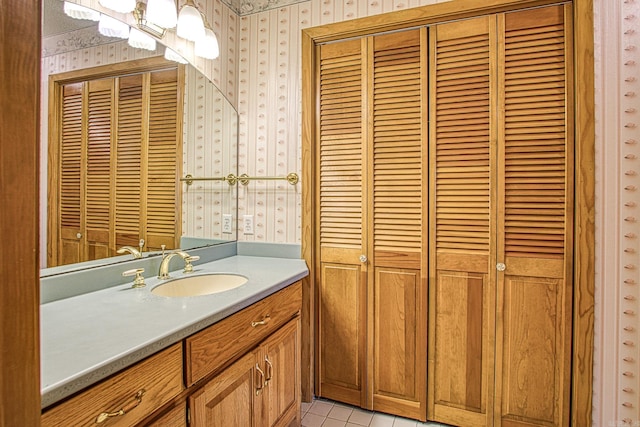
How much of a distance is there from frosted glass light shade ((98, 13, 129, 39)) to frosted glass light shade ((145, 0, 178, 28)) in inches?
6.0

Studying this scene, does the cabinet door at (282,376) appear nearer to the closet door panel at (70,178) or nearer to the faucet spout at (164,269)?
the faucet spout at (164,269)

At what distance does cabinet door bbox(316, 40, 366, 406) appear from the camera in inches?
71.0

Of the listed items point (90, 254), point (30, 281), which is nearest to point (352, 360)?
point (90, 254)

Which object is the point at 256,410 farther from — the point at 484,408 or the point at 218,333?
the point at 484,408

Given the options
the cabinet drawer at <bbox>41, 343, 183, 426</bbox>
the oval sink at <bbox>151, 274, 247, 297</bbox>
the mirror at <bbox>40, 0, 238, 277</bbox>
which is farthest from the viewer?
the oval sink at <bbox>151, 274, 247, 297</bbox>

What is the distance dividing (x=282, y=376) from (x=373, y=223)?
0.85m

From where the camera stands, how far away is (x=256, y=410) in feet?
4.12

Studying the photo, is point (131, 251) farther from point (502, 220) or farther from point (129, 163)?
point (502, 220)

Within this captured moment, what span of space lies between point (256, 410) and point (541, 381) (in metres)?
1.27

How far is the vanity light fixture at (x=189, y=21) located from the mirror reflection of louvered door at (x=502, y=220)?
116cm

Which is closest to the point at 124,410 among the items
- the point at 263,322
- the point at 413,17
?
the point at 263,322

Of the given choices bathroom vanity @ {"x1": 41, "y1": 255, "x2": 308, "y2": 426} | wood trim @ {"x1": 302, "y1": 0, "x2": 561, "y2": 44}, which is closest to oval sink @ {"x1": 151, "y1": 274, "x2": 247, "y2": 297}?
bathroom vanity @ {"x1": 41, "y1": 255, "x2": 308, "y2": 426}

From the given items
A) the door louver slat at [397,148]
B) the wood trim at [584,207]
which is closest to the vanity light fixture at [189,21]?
the door louver slat at [397,148]

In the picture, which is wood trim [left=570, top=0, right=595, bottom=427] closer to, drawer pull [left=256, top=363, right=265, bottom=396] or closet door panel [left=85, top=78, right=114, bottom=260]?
drawer pull [left=256, top=363, right=265, bottom=396]
